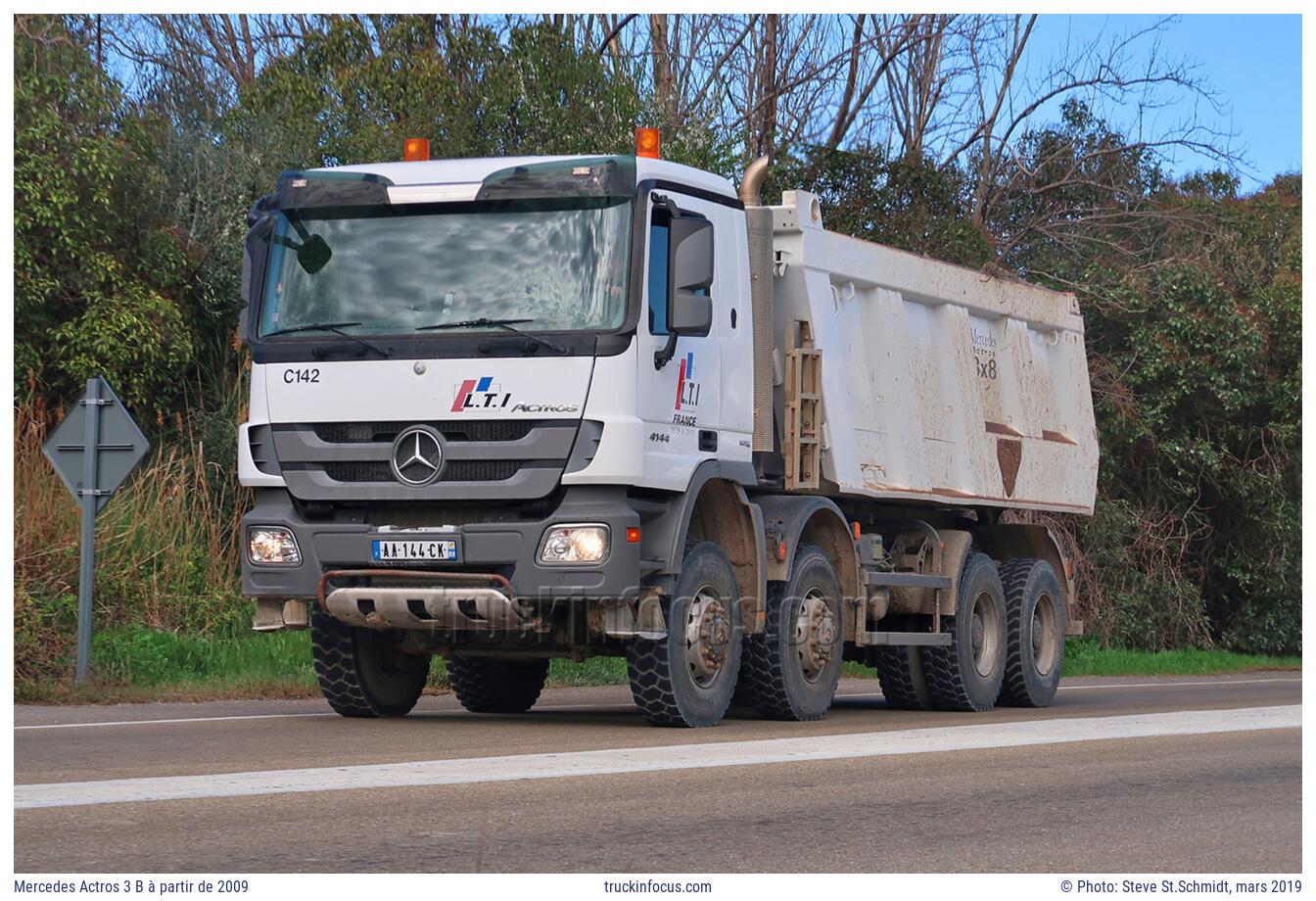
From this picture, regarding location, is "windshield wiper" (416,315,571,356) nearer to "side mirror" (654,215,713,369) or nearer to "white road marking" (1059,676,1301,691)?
"side mirror" (654,215,713,369)

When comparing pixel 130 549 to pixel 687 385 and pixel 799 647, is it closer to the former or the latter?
pixel 799 647

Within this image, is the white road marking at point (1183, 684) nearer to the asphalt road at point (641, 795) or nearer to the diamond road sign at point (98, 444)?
the asphalt road at point (641, 795)

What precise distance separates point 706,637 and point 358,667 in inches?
87.7

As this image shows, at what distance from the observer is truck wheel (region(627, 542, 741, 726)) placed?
11.6 metres

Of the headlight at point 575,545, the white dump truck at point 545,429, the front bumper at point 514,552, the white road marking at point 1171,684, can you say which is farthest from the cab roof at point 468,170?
the white road marking at point 1171,684

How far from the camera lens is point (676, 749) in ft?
34.1

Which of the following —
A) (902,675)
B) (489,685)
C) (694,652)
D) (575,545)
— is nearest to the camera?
(575,545)

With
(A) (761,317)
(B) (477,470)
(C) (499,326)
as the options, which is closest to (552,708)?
(A) (761,317)

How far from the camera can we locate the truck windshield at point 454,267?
11234 mm

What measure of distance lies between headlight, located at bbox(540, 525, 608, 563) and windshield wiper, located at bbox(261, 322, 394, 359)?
133cm

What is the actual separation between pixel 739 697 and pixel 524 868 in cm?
707

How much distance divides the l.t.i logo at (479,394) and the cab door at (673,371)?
765 millimetres

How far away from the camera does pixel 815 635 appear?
1312cm

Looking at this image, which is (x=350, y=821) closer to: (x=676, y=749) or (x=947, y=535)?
(x=676, y=749)
